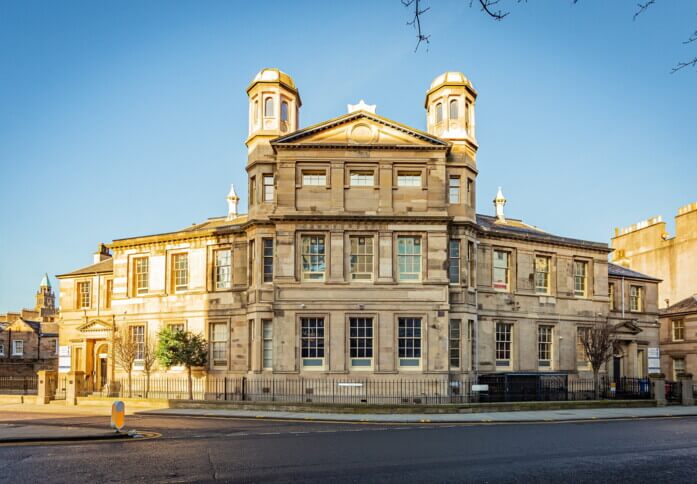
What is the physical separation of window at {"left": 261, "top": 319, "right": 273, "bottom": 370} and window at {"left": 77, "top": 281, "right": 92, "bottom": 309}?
1608cm

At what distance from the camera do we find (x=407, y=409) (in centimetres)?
2531

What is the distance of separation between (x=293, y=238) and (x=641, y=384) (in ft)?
66.0

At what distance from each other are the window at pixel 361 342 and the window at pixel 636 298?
68.0ft

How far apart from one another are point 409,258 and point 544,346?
1176 cm

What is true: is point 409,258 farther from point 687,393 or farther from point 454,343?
point 687,393

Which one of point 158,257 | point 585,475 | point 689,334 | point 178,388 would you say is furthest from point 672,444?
point 689,334

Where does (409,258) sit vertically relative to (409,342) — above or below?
above

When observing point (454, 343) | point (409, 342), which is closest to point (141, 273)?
point (409, 342)

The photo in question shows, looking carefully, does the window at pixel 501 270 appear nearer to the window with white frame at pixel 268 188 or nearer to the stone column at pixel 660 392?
the stone column at pixel 660 392

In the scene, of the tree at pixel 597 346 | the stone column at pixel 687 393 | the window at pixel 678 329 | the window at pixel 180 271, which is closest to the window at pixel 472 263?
the tree at pixel 597 346

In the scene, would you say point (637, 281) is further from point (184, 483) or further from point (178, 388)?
point (184, 483)

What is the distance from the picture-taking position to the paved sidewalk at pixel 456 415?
76.1 feet

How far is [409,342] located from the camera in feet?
99.7

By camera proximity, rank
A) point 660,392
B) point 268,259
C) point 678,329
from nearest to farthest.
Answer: point 660,392, point 268,259, point 678,329
